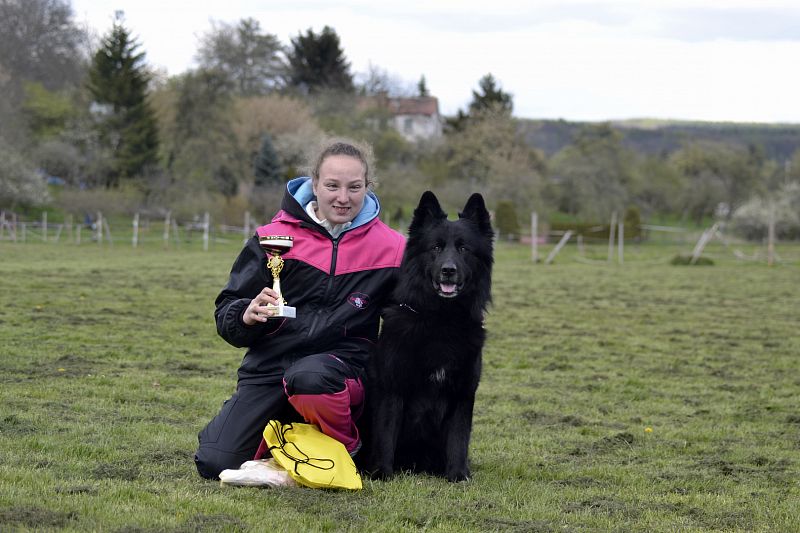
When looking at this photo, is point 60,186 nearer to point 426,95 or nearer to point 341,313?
point 426,95

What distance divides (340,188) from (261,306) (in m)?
0.91

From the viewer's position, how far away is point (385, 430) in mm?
5305

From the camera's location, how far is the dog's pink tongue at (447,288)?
5.21m

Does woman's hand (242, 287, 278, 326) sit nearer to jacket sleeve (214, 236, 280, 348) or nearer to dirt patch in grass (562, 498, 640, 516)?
jacket sleeve (214, 236, 280, 348)

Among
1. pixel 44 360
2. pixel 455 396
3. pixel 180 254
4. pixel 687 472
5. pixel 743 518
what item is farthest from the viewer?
pixel 180 254

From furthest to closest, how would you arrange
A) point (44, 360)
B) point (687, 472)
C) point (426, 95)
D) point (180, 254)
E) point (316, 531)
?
point (426, 95), point (180, 254), point (44, 360), point (687, 472), point (316, 531)

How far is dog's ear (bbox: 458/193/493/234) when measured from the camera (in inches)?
214

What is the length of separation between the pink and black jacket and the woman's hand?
267 mm

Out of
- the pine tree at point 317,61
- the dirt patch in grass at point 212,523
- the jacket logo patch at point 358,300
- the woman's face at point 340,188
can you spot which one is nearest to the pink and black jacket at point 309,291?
the jacket logo patch at point 358,300

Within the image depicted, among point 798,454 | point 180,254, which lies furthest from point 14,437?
point 180,254

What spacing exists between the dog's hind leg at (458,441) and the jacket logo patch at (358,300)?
84 centimetres

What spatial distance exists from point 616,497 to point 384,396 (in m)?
1.45

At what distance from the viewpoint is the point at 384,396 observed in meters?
5.28

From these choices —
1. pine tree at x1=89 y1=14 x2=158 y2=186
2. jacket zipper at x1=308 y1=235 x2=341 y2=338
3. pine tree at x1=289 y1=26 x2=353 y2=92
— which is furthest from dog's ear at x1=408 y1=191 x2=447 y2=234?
pine tree at x1=289 y1=26 x2=353 y2=92
